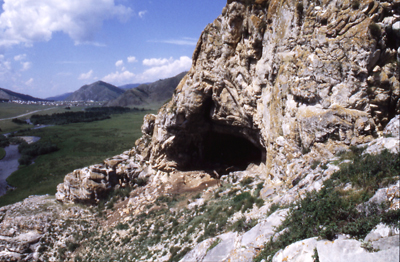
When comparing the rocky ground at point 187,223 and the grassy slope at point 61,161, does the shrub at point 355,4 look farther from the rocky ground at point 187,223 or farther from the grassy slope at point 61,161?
the grassy slope at point 61,161

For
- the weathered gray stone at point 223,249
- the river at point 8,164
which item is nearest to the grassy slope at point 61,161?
the river at point 8,164

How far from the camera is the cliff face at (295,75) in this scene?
1009 centimetres

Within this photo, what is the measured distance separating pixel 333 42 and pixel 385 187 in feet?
25.5

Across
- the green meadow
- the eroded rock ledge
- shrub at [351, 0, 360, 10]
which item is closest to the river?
the green meadow

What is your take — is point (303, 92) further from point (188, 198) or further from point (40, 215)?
point (40, 215)

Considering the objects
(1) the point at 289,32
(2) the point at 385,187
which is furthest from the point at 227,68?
(2) the point at 385,187

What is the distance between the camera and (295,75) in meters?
13.0

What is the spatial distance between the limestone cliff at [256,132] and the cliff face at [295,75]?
0.18 feet

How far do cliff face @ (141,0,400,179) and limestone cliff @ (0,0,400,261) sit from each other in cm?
6

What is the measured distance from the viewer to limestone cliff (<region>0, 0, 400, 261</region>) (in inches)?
374

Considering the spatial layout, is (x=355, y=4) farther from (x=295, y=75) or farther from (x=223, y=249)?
(x=223, y=249)

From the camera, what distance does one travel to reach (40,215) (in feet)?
73.9

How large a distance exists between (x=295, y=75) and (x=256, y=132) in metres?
7.29

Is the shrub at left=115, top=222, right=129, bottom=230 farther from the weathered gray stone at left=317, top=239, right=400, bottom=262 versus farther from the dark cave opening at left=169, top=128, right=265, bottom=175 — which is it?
the weathered gray stone at left=317, top=239, right=400, bottom=262
